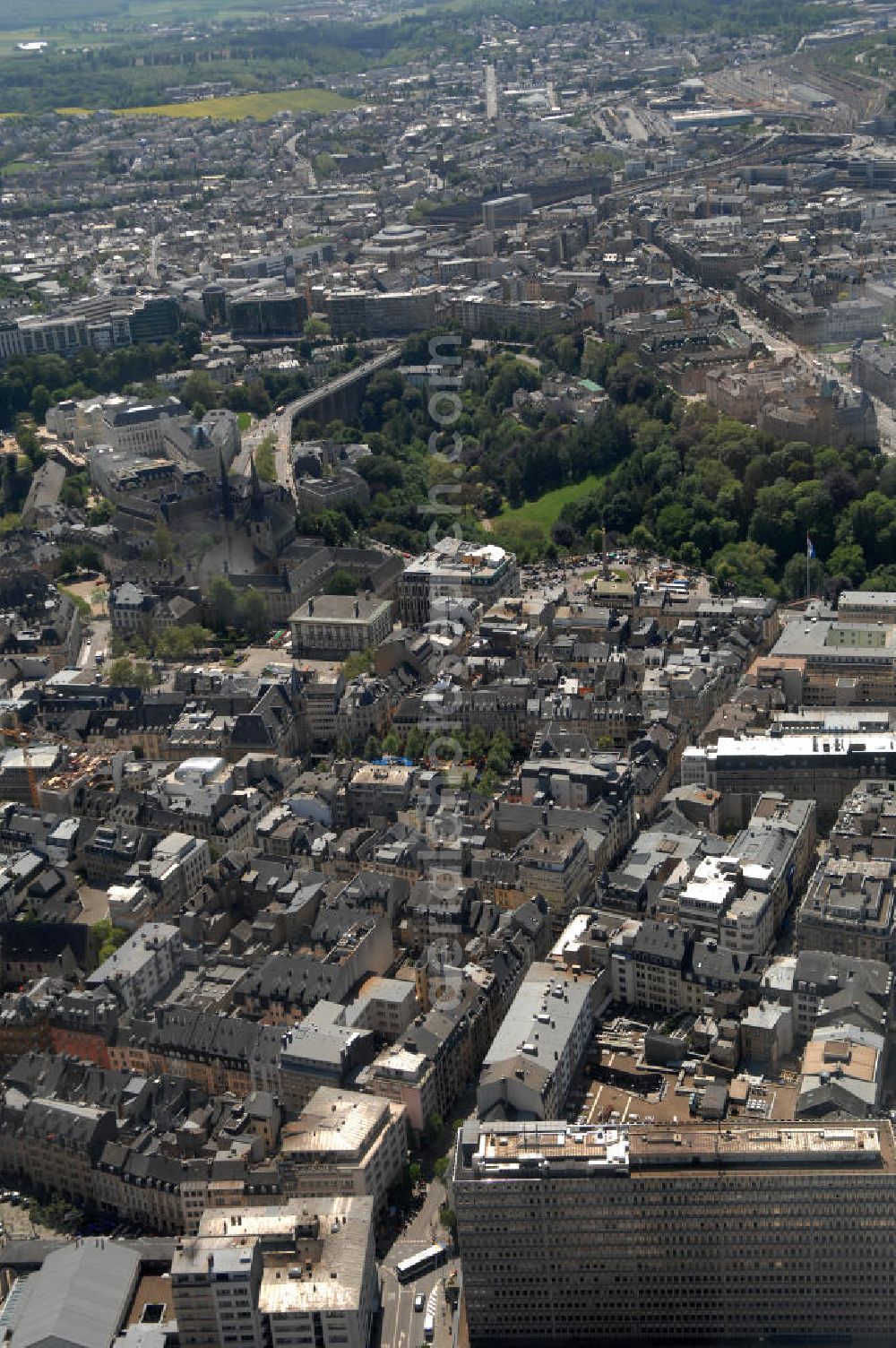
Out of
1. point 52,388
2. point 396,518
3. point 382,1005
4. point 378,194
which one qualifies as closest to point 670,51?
point 378,194

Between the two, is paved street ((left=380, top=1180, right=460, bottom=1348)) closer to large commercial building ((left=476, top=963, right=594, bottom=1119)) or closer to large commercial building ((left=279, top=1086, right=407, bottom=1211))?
large commercial building ((left=279, top=1086, right=407, bottom=1211))

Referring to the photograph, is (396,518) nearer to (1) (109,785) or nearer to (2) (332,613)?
(2) (332,613)

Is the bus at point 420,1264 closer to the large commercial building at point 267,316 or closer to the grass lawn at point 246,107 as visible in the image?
the large commercial building at point 267,316

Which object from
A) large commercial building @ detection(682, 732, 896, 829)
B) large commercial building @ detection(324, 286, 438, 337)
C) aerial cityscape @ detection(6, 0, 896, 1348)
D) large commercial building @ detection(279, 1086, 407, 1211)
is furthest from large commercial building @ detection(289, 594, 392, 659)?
large commercial building @ detection(324, 286, 438, 337)

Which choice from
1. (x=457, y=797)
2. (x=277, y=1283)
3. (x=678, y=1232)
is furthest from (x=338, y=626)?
(x=678, y=1232)

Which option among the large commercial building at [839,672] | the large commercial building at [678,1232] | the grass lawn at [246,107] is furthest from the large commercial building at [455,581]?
the grass lawn at [246,107]

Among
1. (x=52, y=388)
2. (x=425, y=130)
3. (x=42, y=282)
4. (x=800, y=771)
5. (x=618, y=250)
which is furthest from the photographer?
(x=425, y=130)
